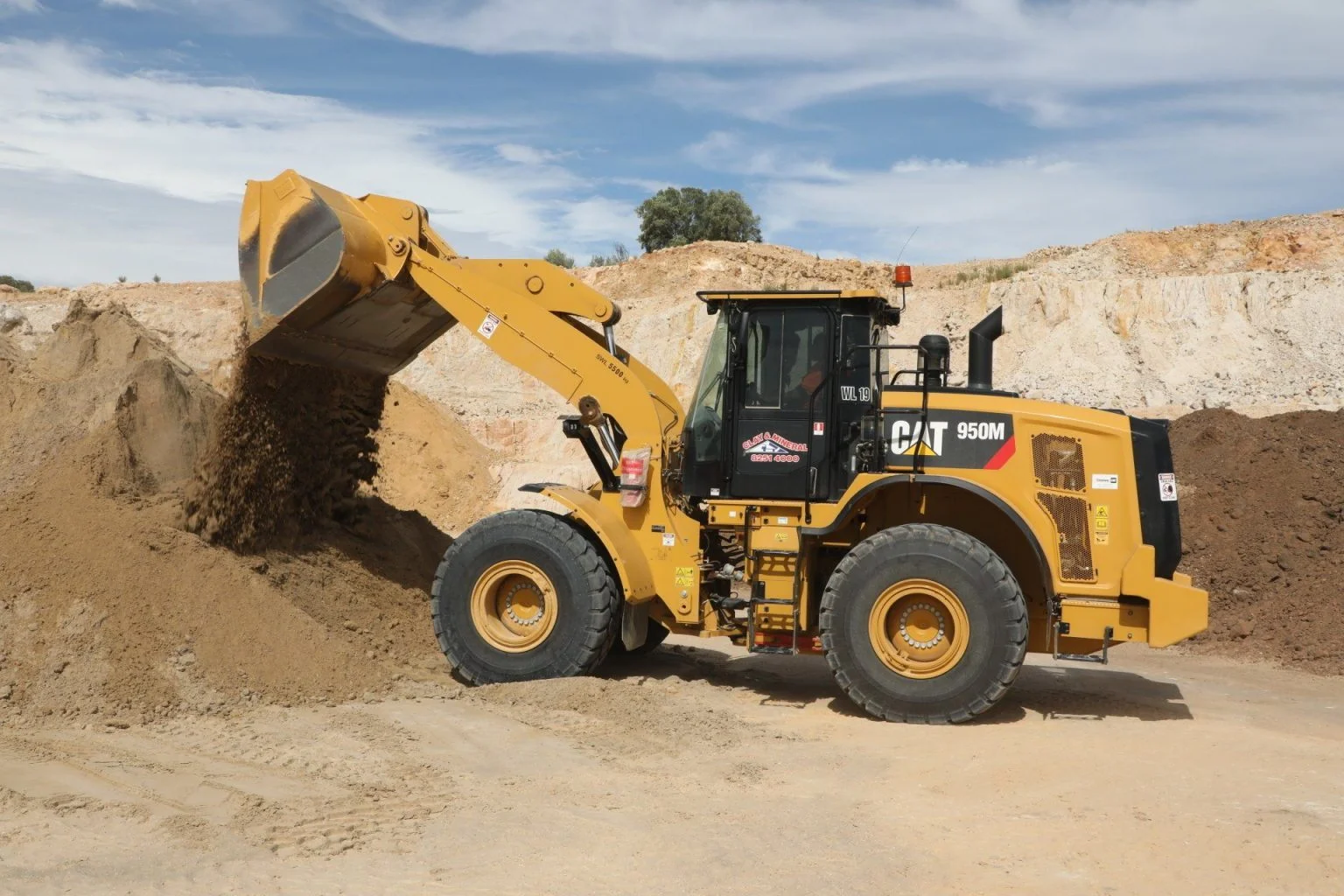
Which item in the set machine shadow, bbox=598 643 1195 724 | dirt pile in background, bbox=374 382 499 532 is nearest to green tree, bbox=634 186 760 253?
dirt pile in background, bbox=374 382 499 532

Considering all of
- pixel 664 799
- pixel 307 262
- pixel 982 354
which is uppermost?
pixel 307 262

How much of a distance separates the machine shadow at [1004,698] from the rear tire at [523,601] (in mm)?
802

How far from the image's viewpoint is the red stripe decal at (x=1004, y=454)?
7770mm

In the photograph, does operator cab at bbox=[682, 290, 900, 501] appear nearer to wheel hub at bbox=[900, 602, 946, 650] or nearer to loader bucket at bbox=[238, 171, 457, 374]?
wheel hub at bbox=[900, 602, 946, 650]

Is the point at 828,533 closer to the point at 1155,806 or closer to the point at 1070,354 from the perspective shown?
the point at 1155,806

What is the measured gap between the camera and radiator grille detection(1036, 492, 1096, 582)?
7660 millimetres

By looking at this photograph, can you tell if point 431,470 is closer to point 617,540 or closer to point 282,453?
point 282,453

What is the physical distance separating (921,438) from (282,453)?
4.64 m

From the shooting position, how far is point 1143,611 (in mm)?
7578

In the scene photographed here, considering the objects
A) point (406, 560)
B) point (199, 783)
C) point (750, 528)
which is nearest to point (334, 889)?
point (199, 783)

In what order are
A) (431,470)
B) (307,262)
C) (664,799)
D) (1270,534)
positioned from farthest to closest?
(431,470), (1270,534), (307,262), (664,799)

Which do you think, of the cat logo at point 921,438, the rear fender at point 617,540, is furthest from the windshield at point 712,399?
the cat logo at point 921,438

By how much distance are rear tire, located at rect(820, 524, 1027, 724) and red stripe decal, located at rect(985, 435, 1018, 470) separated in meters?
0.51

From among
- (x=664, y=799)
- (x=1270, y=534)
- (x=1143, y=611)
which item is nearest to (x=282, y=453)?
(x=664, y=799)
